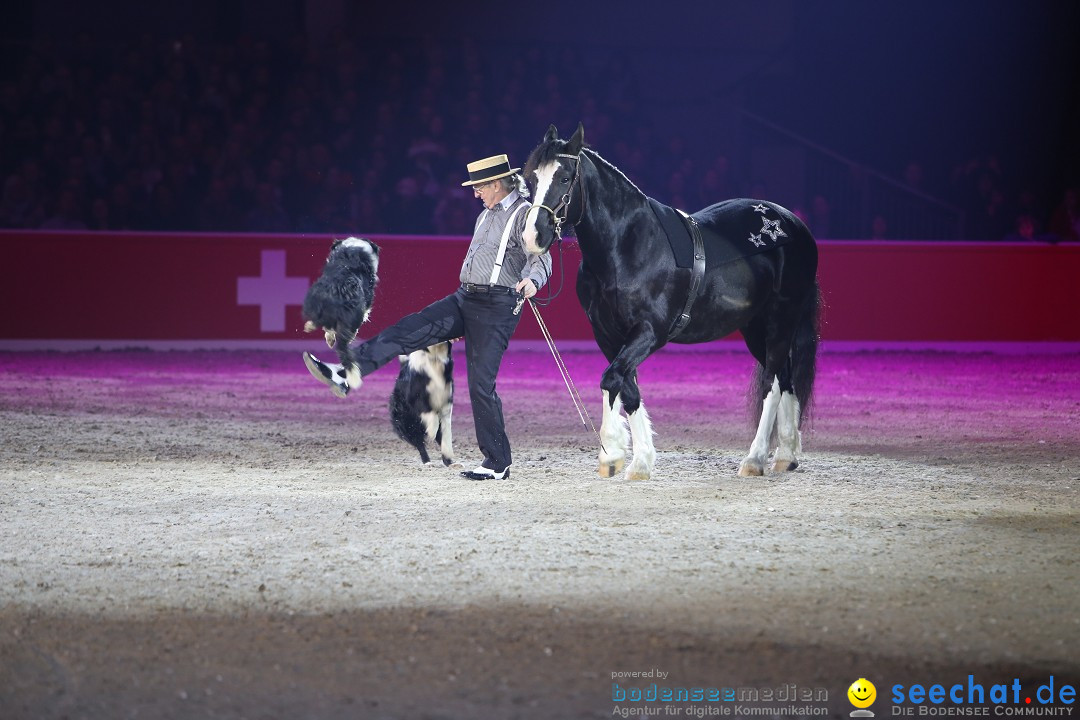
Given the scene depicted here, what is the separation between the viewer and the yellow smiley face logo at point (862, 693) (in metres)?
3.68

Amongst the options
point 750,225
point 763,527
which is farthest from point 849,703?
point 750,225

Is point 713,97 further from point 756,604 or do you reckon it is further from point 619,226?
point 756,604

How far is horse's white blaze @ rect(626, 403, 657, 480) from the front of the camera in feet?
24.1

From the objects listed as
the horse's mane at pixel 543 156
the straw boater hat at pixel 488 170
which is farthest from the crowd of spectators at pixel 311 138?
the horse's mane at pixel 543 156

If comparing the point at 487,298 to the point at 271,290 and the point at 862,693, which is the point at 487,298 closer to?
the point at 862,693

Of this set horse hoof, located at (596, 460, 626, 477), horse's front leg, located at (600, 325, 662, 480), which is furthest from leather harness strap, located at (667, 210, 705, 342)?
horse hoof, located at (596, 460, 626, 477)

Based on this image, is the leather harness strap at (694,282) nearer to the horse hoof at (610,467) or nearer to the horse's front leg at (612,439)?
the horse's front leg at (612,439)

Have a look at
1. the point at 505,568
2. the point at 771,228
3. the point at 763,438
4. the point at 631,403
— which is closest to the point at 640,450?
the point at 631,403

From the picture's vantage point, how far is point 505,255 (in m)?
7.06

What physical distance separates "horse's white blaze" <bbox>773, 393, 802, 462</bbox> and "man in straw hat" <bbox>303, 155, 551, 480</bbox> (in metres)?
1.93

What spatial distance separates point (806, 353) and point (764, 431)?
2.40 ft

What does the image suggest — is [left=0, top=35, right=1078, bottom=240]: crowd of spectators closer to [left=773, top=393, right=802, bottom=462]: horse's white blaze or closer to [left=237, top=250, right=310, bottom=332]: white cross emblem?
[left=237, top=250, right=310, bottom=332]: white cross emblem

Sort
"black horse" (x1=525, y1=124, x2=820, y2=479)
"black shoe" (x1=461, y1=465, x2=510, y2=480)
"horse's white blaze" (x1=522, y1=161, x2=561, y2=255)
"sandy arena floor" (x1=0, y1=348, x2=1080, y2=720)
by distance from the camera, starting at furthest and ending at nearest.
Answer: "black shoe" (x1=461, y1=465, x2=510, y2=480) → "black horse" (x1=525, y1=124, x2=820, y2=479) → "horse's white blaze" (x1=522, y1=161, x2=561, y2=255) → "sandy arena floor" (x1=0, y1=348, x2=1080, y2=720)

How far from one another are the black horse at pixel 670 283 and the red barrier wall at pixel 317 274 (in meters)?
6.54
